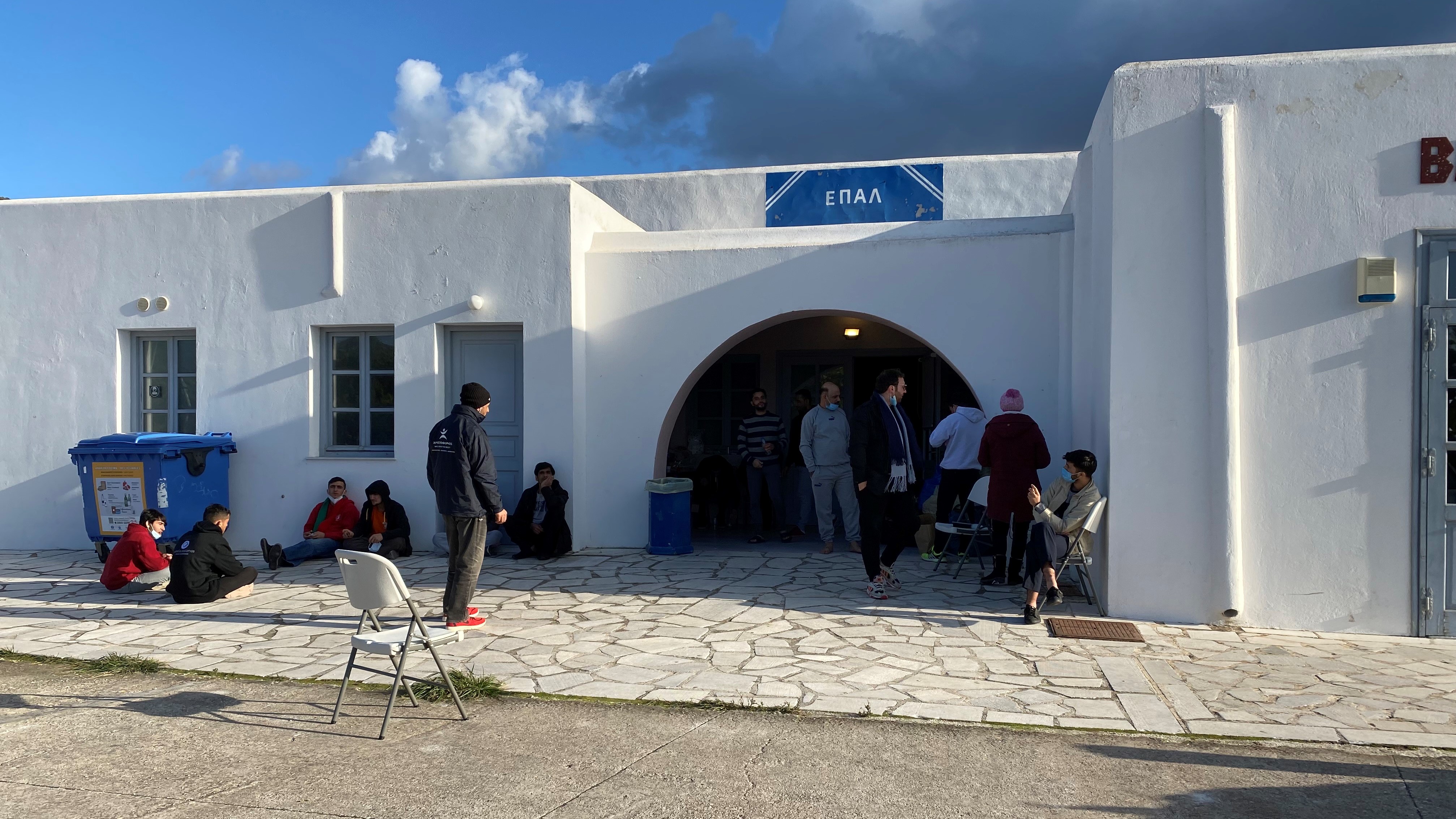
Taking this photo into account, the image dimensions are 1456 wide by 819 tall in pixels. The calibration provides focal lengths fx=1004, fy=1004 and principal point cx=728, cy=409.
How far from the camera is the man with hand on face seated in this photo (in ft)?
31.0

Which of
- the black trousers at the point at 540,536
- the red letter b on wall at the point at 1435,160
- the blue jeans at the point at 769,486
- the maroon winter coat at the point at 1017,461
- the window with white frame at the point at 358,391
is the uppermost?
the red letter b on wall at the point at 1435,160

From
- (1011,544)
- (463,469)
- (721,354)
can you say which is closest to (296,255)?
(721,354)

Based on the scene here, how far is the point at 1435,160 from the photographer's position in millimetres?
6375

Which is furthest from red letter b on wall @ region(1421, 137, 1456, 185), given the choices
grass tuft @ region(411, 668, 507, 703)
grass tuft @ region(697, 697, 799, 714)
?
grass tuft @ region(411, 668, 507, 703)

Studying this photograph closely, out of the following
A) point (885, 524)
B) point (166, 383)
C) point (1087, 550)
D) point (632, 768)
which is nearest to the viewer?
point (632, 768)

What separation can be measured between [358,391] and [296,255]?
1514mm

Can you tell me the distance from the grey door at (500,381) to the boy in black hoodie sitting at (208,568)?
9.21ft

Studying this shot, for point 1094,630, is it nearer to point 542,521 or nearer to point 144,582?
point 542,521

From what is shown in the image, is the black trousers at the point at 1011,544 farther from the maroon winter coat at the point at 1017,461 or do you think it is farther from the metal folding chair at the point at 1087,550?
the metal folding chair at the point at 1087,550

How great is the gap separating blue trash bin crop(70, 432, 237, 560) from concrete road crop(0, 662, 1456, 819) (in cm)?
468

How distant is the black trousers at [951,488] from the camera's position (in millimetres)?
9078

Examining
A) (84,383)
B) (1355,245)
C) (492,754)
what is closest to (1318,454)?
(1355,245)

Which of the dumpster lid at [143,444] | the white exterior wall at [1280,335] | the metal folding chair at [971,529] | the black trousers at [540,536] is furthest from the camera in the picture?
the black trousers at [540,536]

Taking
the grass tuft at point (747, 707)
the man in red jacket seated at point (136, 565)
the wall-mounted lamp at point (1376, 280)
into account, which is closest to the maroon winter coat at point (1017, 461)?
the wall-mounted lamp at point (1376, 280)
